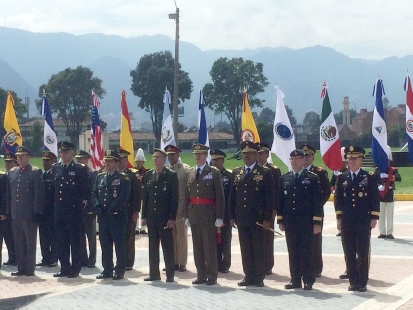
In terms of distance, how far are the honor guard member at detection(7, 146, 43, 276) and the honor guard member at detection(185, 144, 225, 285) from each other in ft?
8.39

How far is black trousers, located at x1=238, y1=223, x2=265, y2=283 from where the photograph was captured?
382 inches

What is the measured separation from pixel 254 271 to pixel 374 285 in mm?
1631

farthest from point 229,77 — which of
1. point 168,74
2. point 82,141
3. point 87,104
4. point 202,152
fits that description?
point 202,152

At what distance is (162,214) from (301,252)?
6.76 ft

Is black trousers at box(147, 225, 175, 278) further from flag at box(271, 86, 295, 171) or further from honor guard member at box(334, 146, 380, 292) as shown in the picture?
flag at box(271, 86, 295, 171)

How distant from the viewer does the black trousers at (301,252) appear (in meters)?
9.45

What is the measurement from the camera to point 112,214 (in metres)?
10.4

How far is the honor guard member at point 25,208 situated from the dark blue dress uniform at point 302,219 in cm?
395

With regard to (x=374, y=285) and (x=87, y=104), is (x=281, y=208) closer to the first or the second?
(x=374, y=285)

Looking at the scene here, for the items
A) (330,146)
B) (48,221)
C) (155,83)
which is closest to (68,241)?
(48,221)

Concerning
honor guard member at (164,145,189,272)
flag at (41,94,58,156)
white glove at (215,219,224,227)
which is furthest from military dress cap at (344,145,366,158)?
flag at (41,94,58,156)

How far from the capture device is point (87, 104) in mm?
94688

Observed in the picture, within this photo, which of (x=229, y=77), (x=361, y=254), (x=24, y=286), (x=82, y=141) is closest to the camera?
(x=361, y=254)

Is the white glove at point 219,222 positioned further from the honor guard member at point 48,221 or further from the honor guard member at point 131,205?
the honor guard member at point 48,221
